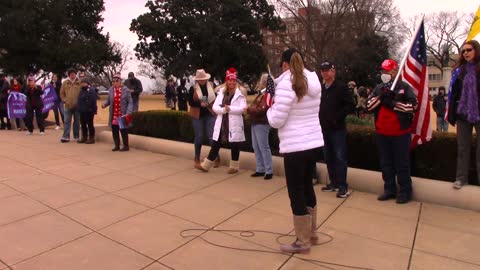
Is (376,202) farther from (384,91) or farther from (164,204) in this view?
(164,204)

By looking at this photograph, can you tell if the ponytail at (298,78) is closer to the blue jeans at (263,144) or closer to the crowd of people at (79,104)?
the blue jeans at (263,144)

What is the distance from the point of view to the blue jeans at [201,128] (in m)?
7.30

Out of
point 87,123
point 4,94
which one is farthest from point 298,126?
point 4,94

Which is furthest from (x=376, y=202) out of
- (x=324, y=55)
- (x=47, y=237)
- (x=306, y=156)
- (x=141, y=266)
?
(x=324, y=55)

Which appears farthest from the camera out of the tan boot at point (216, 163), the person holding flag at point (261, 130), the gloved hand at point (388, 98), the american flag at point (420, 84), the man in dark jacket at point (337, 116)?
the tan boot at point (216, 163)

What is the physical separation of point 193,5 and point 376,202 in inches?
1656

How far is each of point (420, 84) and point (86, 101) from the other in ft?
25.4

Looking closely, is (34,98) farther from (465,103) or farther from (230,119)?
(465,103)

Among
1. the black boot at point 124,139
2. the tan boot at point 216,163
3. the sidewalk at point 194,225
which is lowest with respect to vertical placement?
the sidewalk at point 194,225

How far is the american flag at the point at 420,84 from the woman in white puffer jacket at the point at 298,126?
2.29 metres

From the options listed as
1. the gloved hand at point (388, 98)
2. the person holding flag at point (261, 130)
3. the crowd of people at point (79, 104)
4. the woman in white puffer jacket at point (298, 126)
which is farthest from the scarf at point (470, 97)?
the crowd of people at point (79, 104)

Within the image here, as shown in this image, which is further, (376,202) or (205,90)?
(205,90)

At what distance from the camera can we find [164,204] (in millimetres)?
5246

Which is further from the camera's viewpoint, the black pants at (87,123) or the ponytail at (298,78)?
the black pants at (87,123)
